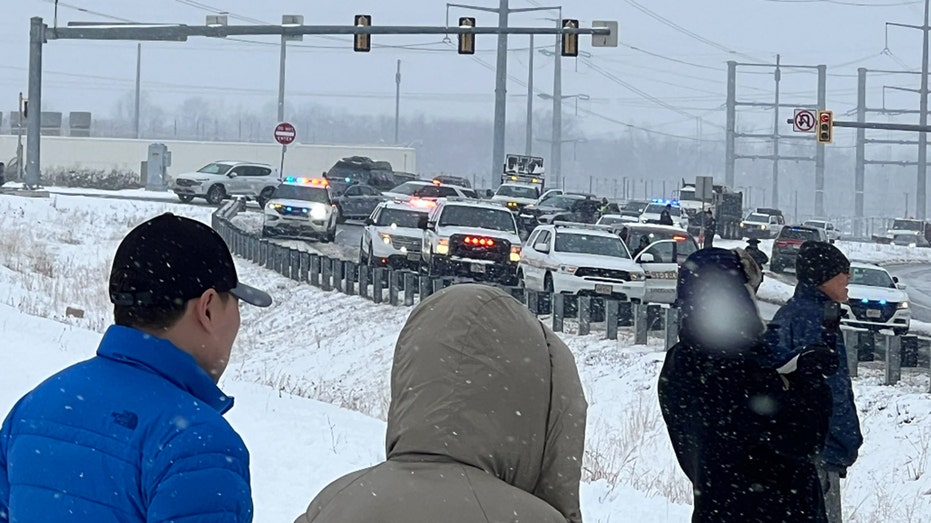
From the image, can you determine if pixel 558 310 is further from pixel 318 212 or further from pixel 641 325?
pixel 318 212

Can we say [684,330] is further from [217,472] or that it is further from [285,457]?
[285,457]

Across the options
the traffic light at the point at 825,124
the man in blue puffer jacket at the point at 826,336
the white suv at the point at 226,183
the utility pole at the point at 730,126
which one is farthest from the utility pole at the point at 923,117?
the man in blue puffer jacket at the point at 826,336

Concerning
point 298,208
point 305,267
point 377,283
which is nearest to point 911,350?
point 377,283

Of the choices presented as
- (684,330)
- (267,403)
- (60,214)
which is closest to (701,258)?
(684,330)

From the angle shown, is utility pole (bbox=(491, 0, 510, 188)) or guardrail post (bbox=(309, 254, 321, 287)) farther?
utility pole (bbox=(491, 0, 510, 188))

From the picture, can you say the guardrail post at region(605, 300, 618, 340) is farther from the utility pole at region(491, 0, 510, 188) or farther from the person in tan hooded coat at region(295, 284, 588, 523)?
the utility pole at region(491, 0, 510, 188)

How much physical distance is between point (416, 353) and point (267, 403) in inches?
351

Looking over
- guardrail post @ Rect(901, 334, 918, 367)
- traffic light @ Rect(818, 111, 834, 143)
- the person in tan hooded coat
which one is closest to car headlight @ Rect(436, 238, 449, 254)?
guardrail post @ Rect(901, 334, 918, 367)

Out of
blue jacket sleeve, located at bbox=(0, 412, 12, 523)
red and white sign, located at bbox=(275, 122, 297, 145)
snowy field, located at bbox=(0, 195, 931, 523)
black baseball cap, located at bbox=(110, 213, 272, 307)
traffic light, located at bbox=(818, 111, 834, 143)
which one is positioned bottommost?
snowy field, located at bbox=(0, 195, 931, 523)

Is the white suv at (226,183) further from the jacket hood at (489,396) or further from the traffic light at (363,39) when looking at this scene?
the jacket hood at (489,396)

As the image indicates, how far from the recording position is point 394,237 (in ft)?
104

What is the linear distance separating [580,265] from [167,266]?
22.9 meters

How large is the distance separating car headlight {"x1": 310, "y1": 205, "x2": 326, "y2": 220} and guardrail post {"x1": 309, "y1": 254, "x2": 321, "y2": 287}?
7.73 meters

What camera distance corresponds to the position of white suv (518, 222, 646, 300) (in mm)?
25672
